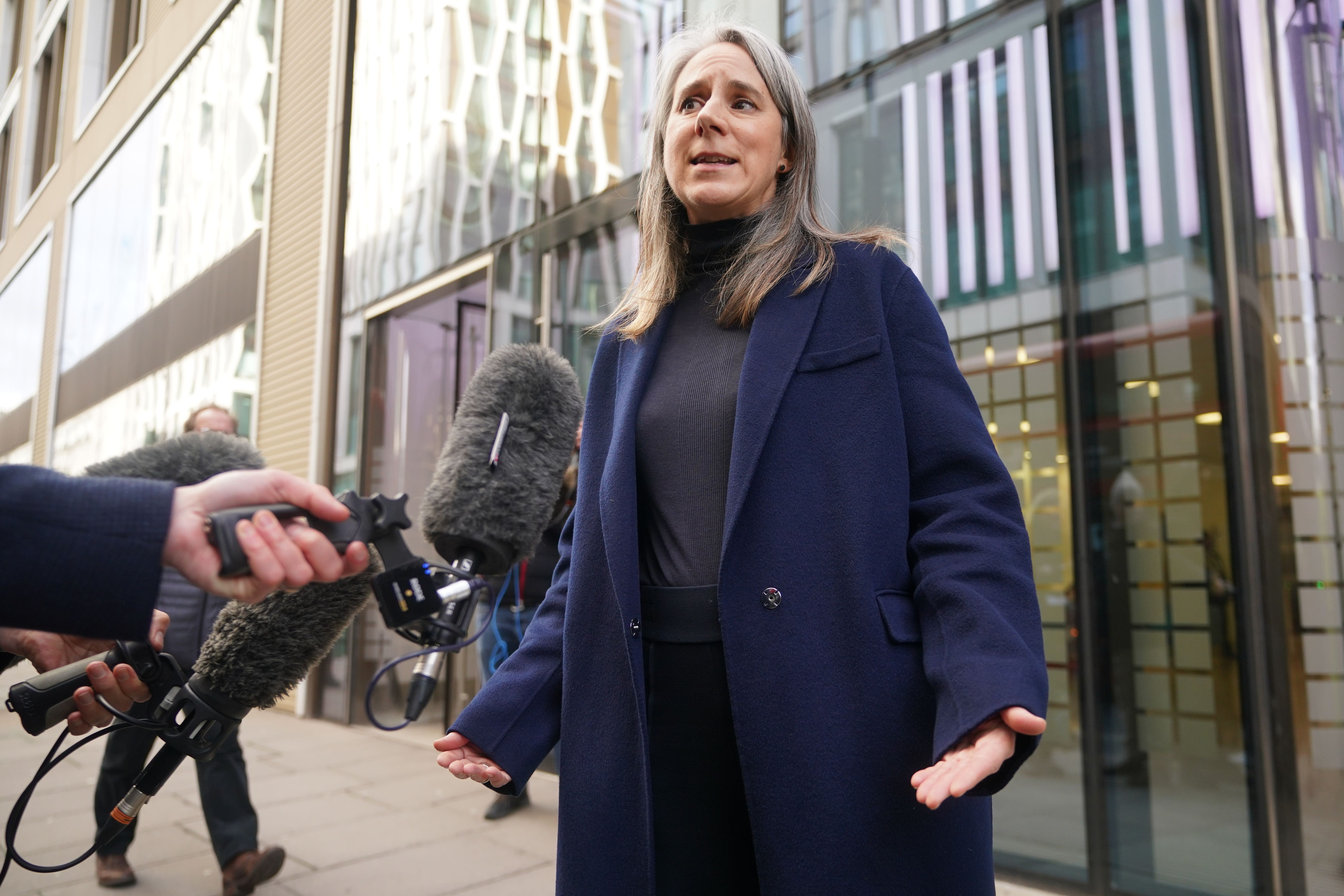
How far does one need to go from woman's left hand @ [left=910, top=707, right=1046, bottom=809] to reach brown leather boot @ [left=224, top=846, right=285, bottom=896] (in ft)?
12.0

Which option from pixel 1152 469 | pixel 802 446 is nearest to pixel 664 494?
pixel 802 446

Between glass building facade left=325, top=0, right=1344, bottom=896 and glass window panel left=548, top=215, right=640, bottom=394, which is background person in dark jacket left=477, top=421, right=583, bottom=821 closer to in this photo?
glass window panel left=548, top=215, right=640, bottom=394

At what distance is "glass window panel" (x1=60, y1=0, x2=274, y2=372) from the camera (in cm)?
1124

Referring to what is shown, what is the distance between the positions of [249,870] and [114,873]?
73 centimetres

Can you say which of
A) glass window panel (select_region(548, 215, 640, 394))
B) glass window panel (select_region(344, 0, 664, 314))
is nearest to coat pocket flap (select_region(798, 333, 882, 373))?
glass window panel (select_region(548, 215, 640, 394))

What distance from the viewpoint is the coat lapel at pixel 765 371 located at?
4.89 ft

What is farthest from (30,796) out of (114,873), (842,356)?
(114,873)

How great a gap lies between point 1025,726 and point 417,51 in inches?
337

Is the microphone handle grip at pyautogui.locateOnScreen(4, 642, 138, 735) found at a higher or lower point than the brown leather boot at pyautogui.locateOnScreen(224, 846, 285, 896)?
higher

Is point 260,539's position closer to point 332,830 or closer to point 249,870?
point 249,870

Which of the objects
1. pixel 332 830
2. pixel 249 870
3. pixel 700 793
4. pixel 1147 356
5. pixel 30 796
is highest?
pixel 1147 356

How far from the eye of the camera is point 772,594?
145 centimetres

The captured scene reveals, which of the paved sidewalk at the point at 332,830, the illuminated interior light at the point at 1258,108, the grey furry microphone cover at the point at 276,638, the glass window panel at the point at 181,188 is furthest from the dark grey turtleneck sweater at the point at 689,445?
the glass window panel at the point at 181,188

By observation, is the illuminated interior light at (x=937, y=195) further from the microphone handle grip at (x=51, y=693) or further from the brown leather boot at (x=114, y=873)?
the brown leather boot at (x=114, y=873)
